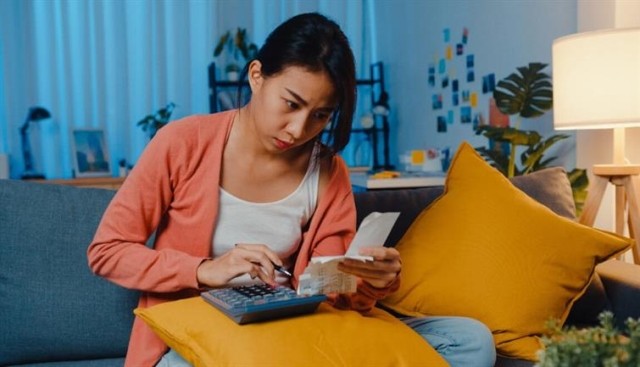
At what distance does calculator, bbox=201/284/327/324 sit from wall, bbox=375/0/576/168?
1917 millimetres

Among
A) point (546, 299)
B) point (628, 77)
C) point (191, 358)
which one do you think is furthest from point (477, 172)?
point (191, 358)

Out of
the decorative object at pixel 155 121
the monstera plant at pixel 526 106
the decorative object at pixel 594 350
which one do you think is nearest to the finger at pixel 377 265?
the decorative object at pixel 594 350

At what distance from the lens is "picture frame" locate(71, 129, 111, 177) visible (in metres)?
4.21

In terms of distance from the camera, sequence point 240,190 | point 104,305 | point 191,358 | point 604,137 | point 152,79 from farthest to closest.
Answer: point 152,79 → point 604,137 → point 104,305 → point 240,190 → point 191,358

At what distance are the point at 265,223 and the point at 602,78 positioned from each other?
1.12 meters

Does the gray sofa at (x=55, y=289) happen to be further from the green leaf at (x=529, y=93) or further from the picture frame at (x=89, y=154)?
the picture frame at (x=89, y=154)

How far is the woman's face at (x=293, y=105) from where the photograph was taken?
128 centimetres

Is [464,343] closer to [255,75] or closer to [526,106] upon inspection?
[255,75]

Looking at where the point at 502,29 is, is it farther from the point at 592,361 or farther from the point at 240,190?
the point at 592,361

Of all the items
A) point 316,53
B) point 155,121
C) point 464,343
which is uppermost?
point 316,53

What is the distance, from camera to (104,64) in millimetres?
4434

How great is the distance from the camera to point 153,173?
129 centimetres

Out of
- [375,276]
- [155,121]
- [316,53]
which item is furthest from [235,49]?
[375,276]

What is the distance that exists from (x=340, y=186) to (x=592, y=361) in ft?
2.85
